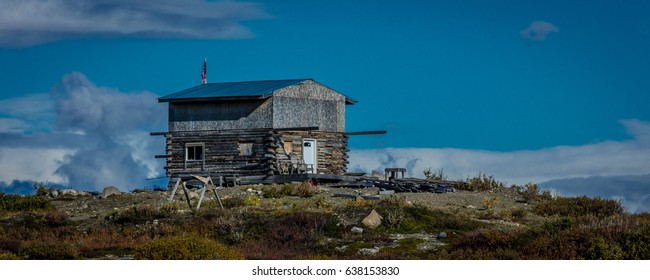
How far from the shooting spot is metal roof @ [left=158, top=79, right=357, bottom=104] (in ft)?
144

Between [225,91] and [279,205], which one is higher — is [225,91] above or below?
above

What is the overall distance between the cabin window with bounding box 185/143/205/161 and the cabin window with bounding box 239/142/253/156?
2.04 m

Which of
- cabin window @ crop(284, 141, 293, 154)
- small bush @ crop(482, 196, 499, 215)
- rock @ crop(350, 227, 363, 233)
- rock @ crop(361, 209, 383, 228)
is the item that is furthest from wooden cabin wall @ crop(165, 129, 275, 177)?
rock @ crop(350, 227, 363, 233)

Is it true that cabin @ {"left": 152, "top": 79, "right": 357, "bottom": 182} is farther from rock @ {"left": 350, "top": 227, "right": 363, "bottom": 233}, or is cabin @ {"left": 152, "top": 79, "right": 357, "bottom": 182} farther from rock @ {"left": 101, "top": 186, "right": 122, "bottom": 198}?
rock @ {"left": 350, "top": 227, "right": 363, "bottom": 233}

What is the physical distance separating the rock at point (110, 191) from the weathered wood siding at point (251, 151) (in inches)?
232

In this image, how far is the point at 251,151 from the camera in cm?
4450

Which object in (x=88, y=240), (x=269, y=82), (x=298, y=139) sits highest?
(x=269, y=82)

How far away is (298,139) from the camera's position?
45125mm

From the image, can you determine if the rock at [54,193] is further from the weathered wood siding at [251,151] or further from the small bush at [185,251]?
the small bush at [185,251]

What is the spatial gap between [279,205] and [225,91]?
15.3 meters

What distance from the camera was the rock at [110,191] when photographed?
128 feet
